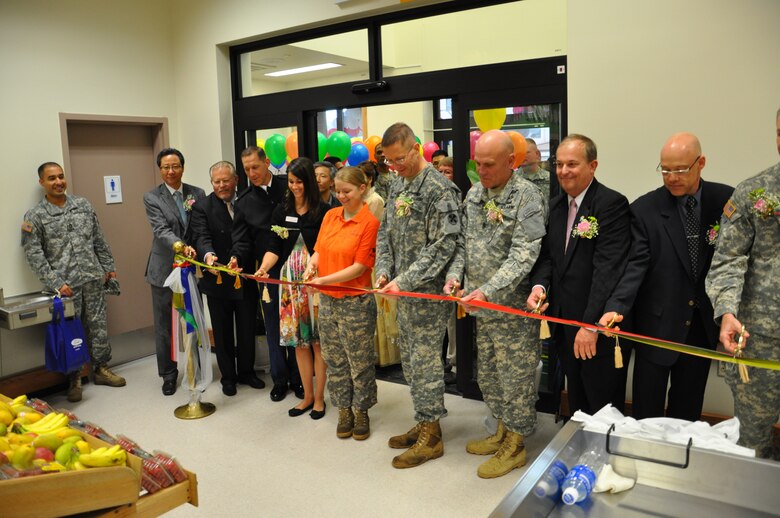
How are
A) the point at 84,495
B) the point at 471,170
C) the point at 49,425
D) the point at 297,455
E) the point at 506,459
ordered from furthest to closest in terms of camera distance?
the point at 471,170 → the point at 297,455 → the point at 506,459 → the point at 49,425 → the point at 84,495

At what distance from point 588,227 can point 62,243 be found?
3.83 meters

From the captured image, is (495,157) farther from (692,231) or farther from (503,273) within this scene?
(692,231)

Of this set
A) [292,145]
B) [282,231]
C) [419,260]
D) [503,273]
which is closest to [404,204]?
[419,260]

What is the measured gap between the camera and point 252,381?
4785mm

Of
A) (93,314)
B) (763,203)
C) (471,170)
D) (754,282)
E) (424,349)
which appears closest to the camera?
(763,203)

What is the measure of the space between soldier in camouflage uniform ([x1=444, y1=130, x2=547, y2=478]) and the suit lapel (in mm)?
554

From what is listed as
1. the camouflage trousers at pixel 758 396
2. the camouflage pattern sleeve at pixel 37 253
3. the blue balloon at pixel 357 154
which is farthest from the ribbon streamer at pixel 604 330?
the blue balloon at pixel 357 154

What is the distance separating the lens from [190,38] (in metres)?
5.66

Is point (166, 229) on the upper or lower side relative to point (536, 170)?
lower

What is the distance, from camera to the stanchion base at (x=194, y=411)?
4227 millimetres

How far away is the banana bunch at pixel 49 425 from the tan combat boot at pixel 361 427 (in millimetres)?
1816

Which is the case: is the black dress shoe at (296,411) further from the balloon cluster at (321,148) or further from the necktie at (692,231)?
the necktie at (692,231)

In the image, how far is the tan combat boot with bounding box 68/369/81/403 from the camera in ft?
15.0

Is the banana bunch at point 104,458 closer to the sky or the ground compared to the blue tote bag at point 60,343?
closer to the sky
